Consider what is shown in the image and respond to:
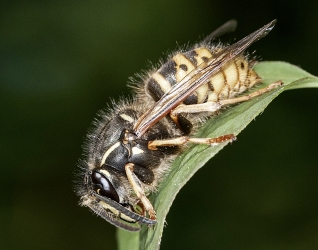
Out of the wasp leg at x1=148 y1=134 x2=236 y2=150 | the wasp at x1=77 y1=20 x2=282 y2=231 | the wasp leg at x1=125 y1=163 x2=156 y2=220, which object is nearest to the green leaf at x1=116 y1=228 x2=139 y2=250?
the wasp at x1=77 y1=20 x2=282 y2=231

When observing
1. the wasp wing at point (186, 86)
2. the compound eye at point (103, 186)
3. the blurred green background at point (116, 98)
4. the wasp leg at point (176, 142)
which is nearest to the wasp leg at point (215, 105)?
the wasp wing at point (186, 86)

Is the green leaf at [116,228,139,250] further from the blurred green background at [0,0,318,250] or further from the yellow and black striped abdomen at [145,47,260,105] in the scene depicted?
the blurred green background at [0,0,318,250]

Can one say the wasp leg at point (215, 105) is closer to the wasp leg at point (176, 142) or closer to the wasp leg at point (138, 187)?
the wasp leg at point (176, 142)

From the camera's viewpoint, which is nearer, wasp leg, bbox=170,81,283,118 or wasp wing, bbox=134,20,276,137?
wasp wing, bbox=134,20,276,137

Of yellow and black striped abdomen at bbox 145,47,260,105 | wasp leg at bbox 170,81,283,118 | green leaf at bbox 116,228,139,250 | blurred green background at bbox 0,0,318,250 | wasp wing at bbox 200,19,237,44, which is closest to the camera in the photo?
wasp leg at bbox 170,81,283,118

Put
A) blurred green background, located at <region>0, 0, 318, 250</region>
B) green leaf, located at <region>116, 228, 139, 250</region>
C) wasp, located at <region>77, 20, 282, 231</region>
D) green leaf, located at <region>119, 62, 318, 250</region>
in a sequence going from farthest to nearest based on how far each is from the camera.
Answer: blurred green background, located at <region>0, 0, 318, 250</region> < green leaf, located at <region>116, 228, 139, 250</region> < wasp, located at <region>77, 20, 282, 231</region> < green leaf, located at <region>119, 62, 318, 250</region>

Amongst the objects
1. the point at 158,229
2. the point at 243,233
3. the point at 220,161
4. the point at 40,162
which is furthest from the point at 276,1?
the point at 158,229

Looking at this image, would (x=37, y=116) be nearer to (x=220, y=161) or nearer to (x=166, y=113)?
(x=220, y=161)
